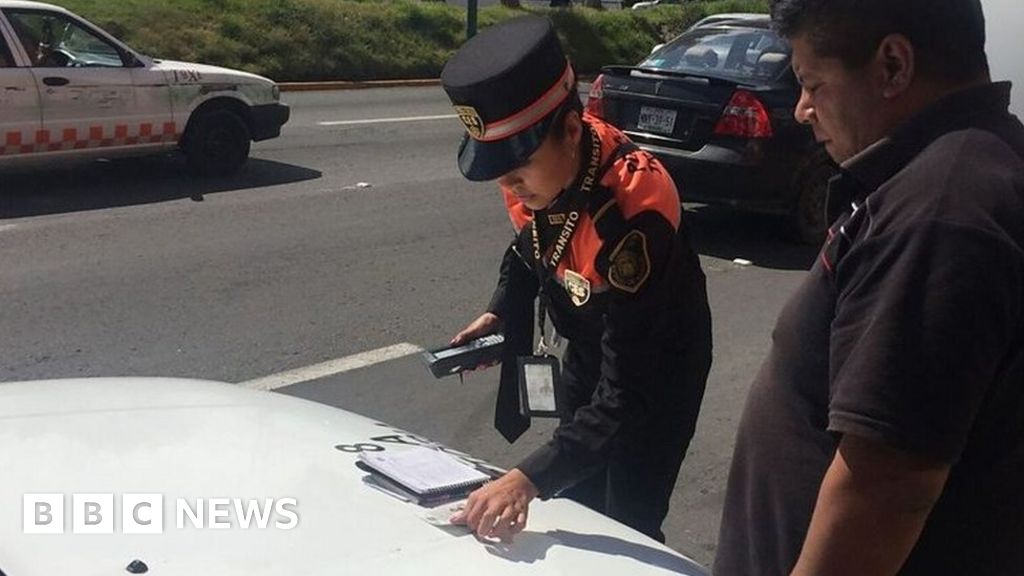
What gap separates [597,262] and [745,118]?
6123 millimetres

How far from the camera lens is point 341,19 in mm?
20922

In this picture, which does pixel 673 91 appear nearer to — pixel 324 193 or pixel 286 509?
pixel 324 193

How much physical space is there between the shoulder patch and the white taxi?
26.6 feet

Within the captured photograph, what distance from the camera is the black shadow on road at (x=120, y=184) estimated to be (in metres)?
9.49

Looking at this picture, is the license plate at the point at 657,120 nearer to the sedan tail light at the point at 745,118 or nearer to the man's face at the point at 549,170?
the sedan tail light at the point at 745,118

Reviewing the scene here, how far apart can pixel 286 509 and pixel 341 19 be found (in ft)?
64.8

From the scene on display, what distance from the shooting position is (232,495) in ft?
6.31

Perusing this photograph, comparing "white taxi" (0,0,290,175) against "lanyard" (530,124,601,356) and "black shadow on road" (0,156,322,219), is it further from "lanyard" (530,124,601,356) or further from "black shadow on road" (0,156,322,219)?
"lanyard" (530,124,601,356)

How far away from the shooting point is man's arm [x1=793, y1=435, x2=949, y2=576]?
151 cm

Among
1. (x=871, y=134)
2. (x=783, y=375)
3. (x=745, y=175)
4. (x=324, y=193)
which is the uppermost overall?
(x=871, y=134)

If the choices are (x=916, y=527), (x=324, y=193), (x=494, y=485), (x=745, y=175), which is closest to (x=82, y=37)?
(x=324, y=193)

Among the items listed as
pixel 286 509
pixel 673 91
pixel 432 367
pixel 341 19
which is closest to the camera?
pixel 286 509

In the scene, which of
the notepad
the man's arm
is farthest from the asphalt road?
the man's arm

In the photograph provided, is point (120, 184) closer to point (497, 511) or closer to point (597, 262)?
point (597, 262)
